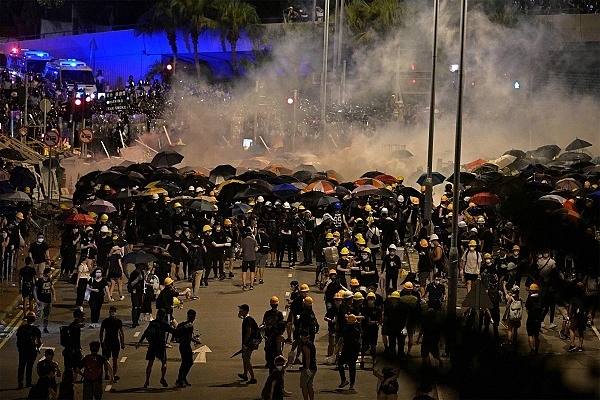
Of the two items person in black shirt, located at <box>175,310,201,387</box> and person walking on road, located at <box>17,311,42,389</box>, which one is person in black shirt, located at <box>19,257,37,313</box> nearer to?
person walking on road, located at <box>17,311,42,389</box>

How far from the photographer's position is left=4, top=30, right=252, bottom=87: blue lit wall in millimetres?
65688

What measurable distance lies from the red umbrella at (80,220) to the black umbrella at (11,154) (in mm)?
12488

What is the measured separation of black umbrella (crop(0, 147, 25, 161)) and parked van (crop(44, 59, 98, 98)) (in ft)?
54.0

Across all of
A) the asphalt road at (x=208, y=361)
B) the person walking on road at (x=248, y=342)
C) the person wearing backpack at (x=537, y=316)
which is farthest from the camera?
the person walking on road at (x=248, y=342)

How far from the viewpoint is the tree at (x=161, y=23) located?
210 ft

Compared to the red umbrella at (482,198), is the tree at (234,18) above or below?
above

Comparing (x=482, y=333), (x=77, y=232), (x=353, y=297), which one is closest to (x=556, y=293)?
(x=482, y=333)

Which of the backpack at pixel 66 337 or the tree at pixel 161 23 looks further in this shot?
the tree at pixel 161 23

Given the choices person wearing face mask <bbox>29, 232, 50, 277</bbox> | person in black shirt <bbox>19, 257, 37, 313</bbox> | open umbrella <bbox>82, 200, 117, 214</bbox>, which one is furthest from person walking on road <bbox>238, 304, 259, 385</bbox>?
open umbrella <bbox>82, 200, 117, 214</bbox>

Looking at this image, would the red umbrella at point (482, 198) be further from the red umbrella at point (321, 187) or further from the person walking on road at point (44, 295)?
the person walking on road at point (44, 295)

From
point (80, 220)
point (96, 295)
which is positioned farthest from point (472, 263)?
point (80, 220)

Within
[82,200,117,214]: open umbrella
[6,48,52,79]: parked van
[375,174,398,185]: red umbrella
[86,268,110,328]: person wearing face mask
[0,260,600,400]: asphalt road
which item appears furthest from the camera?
[6,48,52,79]: parked van

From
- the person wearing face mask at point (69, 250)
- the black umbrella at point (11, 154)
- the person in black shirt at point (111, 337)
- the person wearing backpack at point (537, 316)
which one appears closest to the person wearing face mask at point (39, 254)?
the person wearing face mask at point (69, 250)

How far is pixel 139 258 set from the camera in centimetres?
2041
